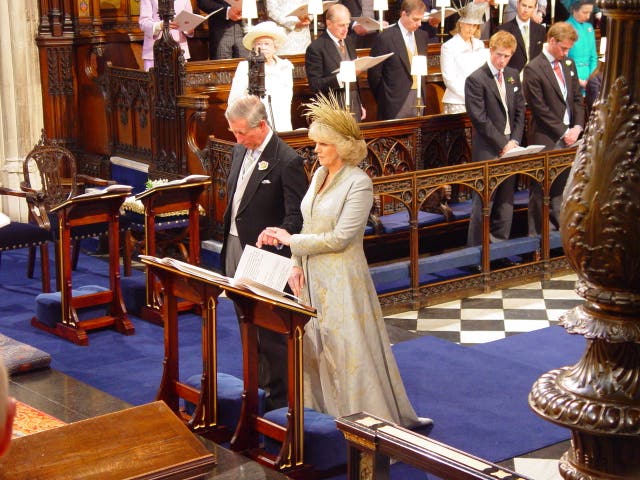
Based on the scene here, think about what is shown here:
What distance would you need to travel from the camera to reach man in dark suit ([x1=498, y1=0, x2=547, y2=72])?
10.5 metres

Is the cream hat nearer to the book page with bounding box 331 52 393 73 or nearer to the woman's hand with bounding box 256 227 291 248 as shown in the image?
the book page with bounding box 331 52 393 73

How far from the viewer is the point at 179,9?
1021 centimetres

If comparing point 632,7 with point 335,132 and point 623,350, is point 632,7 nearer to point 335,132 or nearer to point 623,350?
point 623,350

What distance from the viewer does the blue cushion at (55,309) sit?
708cm

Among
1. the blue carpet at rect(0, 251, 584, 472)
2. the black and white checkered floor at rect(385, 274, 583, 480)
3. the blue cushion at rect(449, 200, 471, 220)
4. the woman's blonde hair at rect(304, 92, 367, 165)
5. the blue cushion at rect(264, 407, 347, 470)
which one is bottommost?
the black and white checkered floor at rect(385, 274, 583, 480)

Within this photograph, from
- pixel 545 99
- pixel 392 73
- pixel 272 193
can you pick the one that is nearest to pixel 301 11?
pixel 392 73

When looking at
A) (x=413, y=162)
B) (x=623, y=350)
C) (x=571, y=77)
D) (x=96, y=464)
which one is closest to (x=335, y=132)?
(x=96, y=464)

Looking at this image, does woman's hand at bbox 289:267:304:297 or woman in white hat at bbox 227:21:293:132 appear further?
woman in white hat at bbox 227:21:293:132

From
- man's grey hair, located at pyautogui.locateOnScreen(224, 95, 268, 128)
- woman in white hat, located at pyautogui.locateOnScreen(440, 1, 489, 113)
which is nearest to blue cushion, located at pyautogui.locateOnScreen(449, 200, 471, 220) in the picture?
woman in white hat, located at pyautogui.locateOnScreen(440, 1, 489, 113)

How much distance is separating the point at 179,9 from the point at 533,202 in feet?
12.3

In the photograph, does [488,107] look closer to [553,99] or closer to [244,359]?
[553,99]

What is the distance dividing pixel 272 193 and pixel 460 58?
4.59 meters

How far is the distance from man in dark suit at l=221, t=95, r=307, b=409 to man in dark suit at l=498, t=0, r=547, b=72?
539 cm

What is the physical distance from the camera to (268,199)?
18.4 ft
